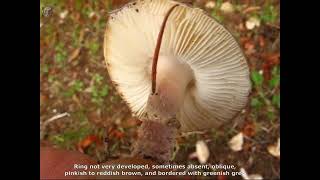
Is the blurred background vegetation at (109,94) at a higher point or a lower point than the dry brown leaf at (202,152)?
higher

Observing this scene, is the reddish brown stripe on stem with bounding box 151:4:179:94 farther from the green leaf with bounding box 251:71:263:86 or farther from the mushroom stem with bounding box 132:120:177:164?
the green leaf with bounding box 251:71:263:86

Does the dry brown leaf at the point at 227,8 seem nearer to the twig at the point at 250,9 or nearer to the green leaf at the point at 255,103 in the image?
the twig at the point at 250,9

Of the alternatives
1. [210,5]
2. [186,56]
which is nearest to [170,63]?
[186,56]

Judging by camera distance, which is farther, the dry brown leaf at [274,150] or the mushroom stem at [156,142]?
the dry brown leaf at [274,150]

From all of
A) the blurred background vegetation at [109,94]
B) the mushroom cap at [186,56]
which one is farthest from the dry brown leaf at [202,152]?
the mushroom cap at [186,56]

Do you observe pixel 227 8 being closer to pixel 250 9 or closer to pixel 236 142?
pixel 250 9

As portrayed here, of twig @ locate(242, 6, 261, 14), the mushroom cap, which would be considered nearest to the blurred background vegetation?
twig @ locate(242, 6, 261, 14)
